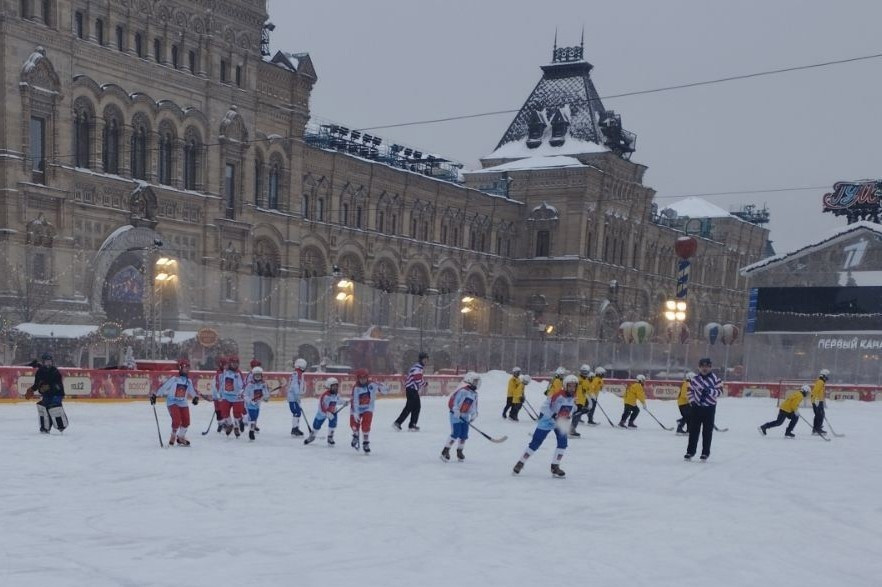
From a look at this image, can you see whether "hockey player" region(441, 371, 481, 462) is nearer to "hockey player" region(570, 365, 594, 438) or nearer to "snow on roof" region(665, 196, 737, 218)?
Result: "hockey player" region(570, 365, 594, 438)

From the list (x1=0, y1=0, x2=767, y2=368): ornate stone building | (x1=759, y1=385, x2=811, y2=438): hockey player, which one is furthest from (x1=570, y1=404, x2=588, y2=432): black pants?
(x1=0, y1=0, x2=767, y2=368): ornate stone building

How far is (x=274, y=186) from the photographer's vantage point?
39.7 m

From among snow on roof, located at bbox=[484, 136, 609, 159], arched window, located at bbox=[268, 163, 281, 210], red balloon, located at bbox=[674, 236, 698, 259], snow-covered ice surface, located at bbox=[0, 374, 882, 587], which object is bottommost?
snow-covered ice surface, located at bbox=[0, 374, 882, 587]

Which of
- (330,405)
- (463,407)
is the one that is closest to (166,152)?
(330,405)

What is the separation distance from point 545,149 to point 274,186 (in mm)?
24226

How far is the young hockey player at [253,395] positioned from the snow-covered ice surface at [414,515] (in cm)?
32

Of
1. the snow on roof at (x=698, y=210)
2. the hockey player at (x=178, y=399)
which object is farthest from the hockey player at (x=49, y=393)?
the snow on roof at (x=698, y=210)

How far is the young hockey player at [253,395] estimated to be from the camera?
1591 centimetres

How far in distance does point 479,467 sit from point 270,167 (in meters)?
28.5

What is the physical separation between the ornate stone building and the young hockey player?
1185cm

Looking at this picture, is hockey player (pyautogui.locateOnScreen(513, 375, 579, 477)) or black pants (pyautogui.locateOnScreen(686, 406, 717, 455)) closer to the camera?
hockey player (pyautogui.locateOnScreen(513, 375, 579, 477))

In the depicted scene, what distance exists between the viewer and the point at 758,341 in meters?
46.7

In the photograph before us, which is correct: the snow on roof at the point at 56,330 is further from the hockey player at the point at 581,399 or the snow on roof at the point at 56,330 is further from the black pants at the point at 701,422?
the black pants at the point at 701,422

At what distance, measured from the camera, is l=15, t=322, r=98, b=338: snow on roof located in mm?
25719
